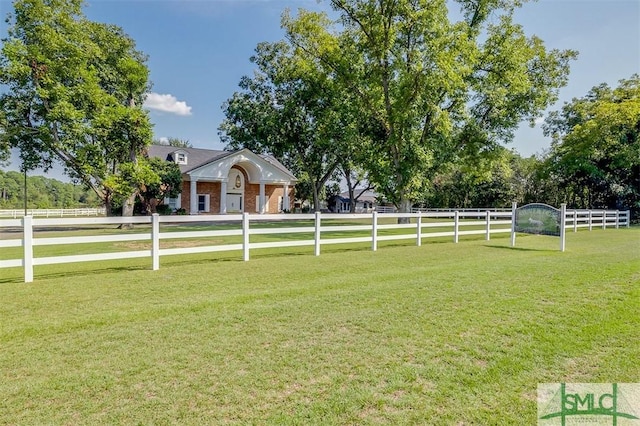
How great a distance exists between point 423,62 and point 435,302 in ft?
49.0

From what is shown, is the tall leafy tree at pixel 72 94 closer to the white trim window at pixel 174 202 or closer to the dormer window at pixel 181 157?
the white trim window at pixel 174 202

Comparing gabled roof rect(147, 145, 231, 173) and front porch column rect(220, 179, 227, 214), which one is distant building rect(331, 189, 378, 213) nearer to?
gabled roof rect(147, 145, 231, 173)

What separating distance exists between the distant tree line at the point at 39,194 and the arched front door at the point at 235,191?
116ft

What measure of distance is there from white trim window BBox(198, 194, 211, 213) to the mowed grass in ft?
83.8

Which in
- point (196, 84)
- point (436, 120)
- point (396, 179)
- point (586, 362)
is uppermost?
point (196, 84)

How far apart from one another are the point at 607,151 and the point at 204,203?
31.3 metres

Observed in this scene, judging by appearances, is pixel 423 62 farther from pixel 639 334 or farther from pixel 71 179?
pixel 71 179

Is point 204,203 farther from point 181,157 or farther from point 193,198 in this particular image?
point 181,157

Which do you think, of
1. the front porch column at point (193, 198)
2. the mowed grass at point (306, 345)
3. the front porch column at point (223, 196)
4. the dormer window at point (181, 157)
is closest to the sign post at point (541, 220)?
the mowed grass at point (306, 345)

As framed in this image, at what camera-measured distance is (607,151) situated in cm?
2608

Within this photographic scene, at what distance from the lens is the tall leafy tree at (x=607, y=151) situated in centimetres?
2455

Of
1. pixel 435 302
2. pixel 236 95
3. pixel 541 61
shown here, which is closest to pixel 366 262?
pixel 435 302

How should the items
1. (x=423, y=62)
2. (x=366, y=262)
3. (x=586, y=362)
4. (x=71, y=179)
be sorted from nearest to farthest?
1. (x=586, y=362)
2. (x=366, y=262)
3. (x=423, y=62)
4. (x=71, y=179)

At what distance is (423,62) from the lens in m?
17.0
